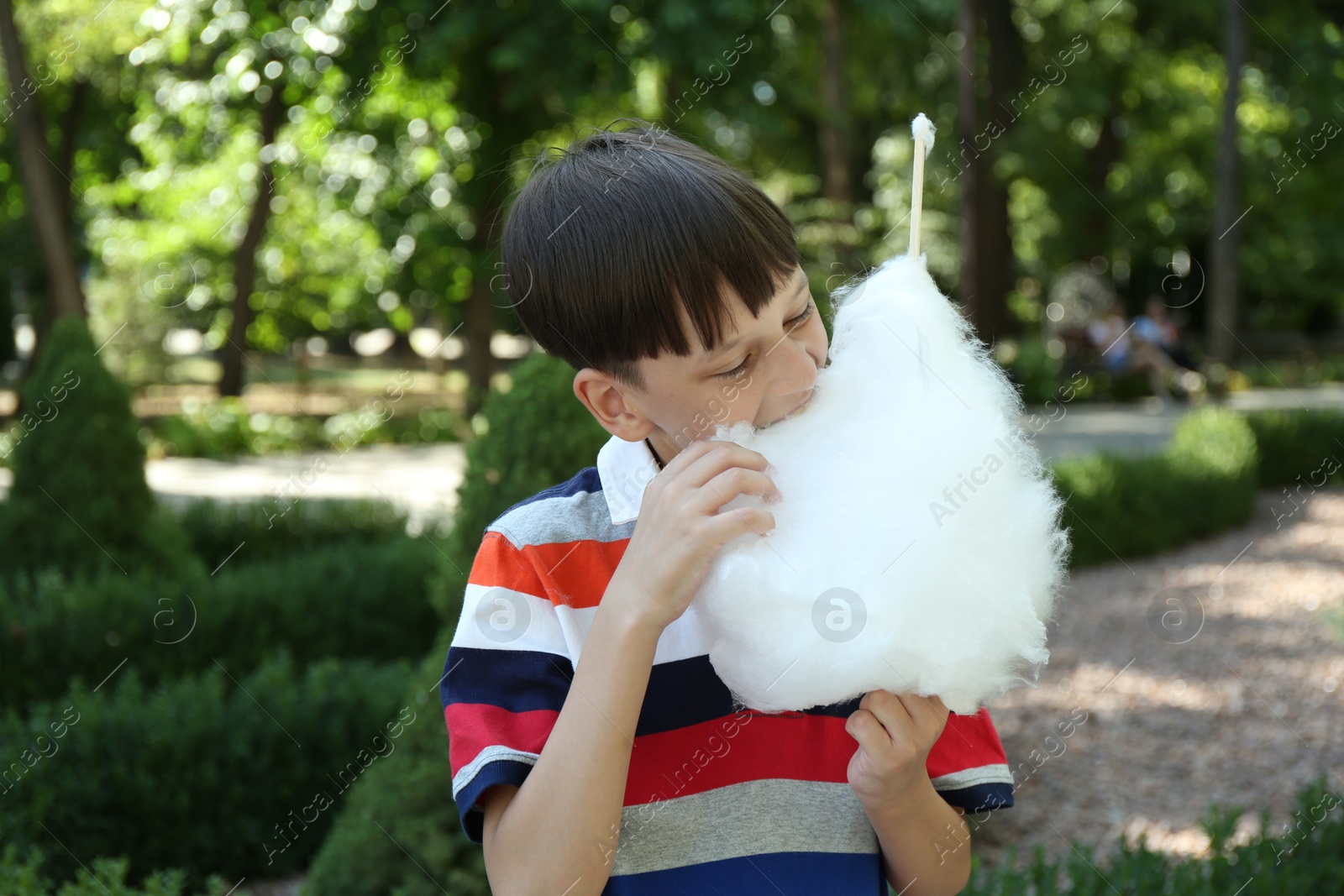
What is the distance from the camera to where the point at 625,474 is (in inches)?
50.8

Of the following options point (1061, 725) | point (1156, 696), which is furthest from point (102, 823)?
point (1156, 696)

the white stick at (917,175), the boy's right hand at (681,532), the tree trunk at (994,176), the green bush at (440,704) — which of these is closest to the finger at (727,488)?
the boy's right hand at (681,532)

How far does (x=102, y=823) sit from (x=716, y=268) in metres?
3.65

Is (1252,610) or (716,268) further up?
(716,268)

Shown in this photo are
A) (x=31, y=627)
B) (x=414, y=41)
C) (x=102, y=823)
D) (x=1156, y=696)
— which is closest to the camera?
(x=102, y=823)

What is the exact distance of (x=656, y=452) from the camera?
1312mm

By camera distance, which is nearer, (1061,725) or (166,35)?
(1061,725)

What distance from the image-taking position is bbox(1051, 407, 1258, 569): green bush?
8.35 metres

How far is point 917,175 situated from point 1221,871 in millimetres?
2133

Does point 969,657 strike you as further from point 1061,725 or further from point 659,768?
point 1061,725

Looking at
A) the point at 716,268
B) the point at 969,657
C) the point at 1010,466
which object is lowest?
the point at 969,657

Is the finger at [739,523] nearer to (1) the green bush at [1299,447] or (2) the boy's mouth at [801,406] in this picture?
(2) the boy's mouth at [801,406]

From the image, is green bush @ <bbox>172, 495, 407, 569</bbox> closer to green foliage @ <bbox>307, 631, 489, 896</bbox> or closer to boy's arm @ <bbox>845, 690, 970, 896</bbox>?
green foliage @ <bbox>307, 631, 489, 896</bbox>

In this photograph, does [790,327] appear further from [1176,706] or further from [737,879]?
[1176,706]
